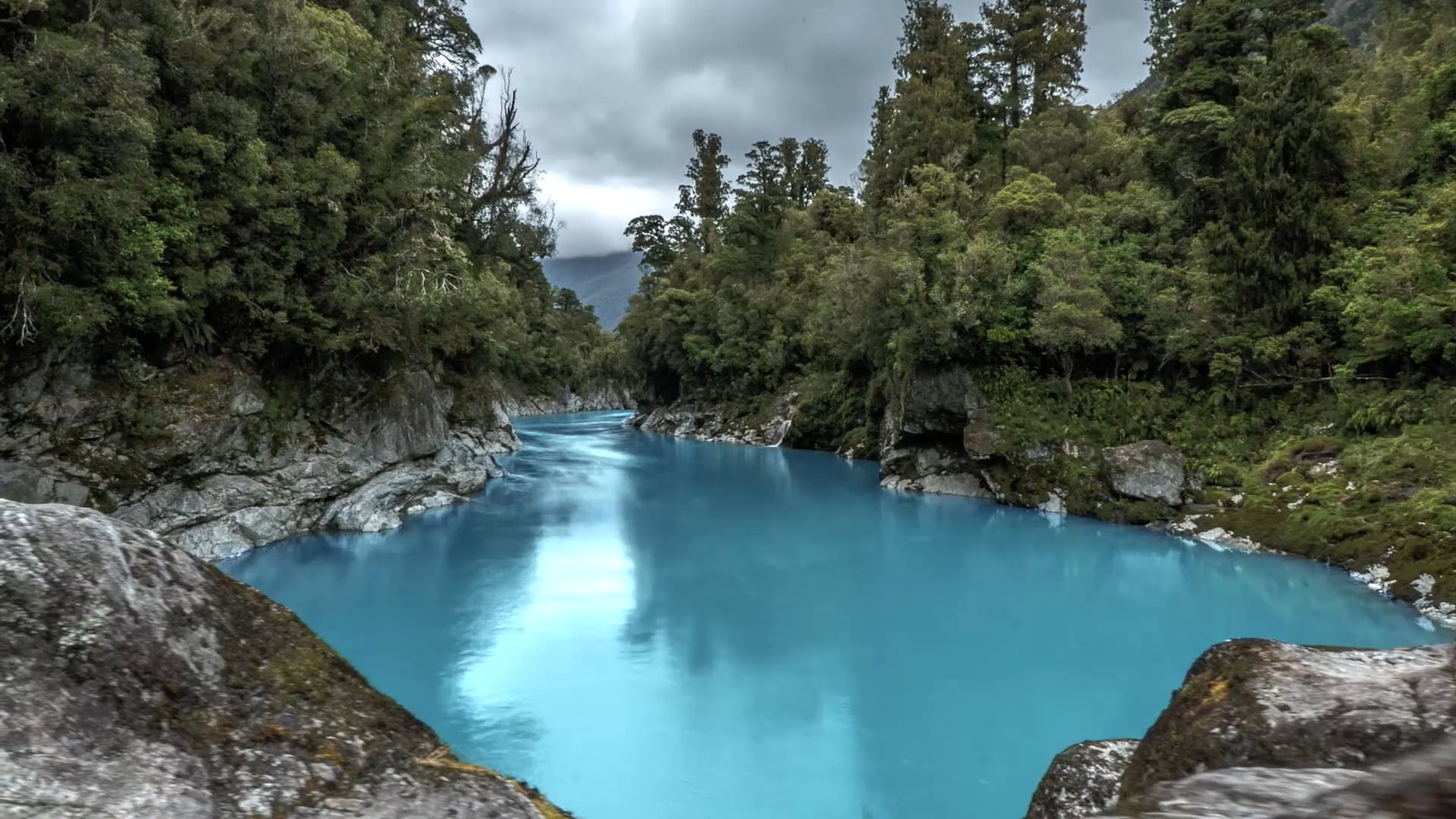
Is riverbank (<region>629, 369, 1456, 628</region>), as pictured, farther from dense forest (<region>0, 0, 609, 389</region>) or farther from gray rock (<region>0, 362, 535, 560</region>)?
gray rock (<region>0, 362, 535, 560</region>)

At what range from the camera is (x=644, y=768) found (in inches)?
320

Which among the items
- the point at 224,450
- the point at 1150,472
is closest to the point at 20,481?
the point at 224,450

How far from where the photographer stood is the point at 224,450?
15844 mm

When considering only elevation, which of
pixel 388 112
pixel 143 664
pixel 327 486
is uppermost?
pixel 388 112

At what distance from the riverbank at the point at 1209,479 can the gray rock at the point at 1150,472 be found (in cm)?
3

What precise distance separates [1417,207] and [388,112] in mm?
25865

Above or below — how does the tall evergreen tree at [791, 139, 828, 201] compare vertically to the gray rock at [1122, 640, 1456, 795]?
above

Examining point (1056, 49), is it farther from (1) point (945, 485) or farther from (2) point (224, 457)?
(2) point (224, 457)

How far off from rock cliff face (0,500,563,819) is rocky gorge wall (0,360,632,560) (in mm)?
10159

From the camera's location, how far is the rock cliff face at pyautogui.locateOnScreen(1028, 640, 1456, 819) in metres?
2.03

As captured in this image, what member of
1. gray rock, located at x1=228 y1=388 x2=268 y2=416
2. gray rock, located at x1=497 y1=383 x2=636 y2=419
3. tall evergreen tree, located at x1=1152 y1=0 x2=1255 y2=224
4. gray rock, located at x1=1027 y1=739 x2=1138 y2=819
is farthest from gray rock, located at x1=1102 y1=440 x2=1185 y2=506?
gray rock, located at x1=497 y1=383 x2=636 y2=419

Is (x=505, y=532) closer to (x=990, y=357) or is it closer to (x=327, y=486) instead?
(x=327, y=486)

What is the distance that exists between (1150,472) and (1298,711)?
1831 centimetres

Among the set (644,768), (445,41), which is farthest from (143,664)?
(445,41)
